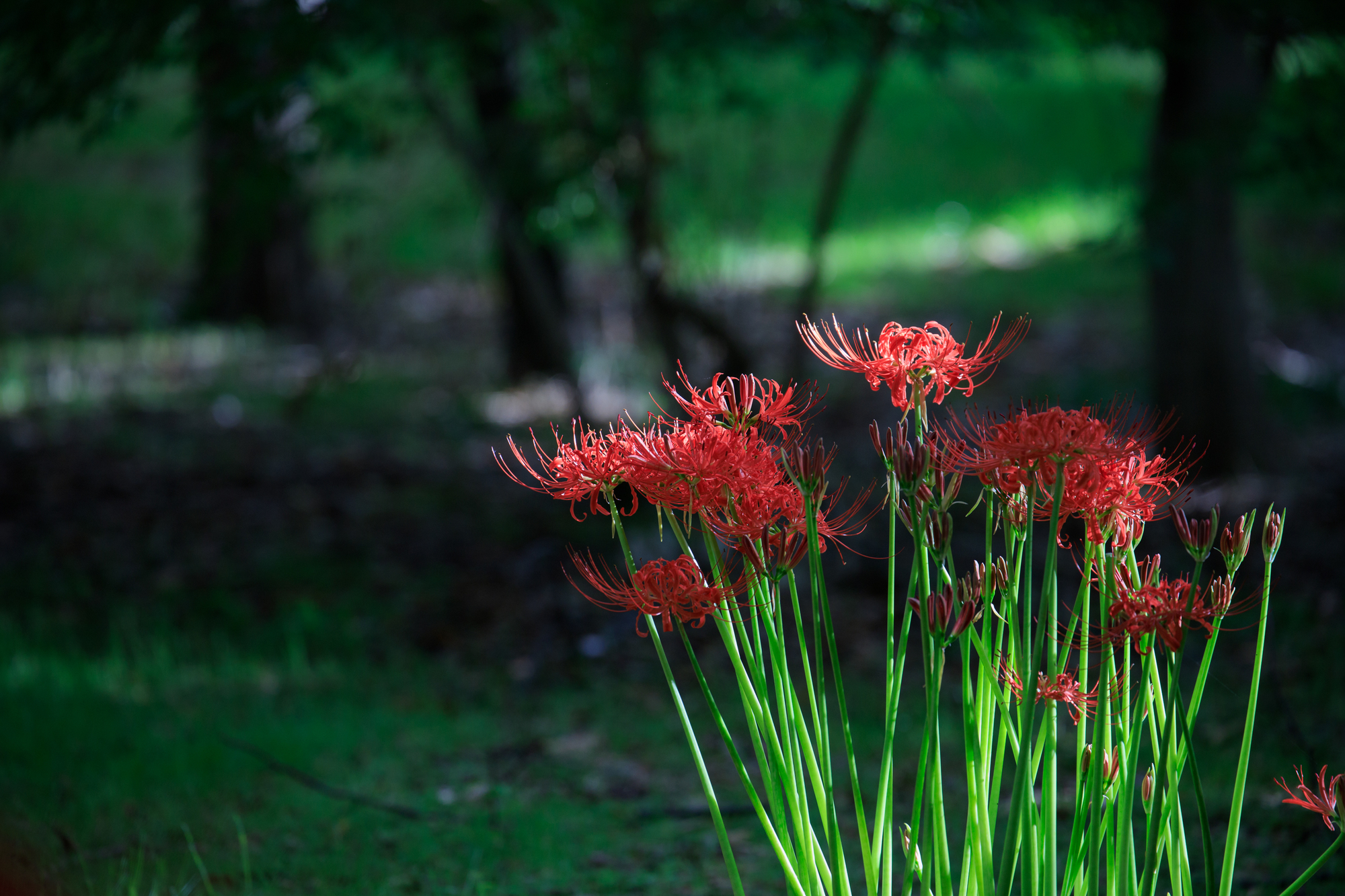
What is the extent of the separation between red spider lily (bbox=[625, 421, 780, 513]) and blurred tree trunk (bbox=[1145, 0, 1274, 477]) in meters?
3.54

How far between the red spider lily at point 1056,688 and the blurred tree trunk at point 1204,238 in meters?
3.28

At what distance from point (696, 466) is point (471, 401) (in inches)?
251

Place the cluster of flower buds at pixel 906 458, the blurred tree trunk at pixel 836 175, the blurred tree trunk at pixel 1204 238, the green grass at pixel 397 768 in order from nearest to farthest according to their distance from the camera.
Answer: the cluster of flower buds at pixel 906 458
the green grass at pixel 397 768
the blurred tree trunk at pixel 1204 238
the blurred tree trunk at pixel 836 175

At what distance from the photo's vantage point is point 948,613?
1240 millimetres

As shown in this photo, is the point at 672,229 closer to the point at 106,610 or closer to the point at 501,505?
the point at 501,505

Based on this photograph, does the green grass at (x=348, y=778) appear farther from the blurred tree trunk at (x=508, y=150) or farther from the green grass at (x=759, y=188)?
the green grass at (x=759, y=188)

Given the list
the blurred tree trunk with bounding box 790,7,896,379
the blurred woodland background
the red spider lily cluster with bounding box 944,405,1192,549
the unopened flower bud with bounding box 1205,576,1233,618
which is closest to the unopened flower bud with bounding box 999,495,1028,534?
the red spider lily cluster with bounding box 944,405,1192,549

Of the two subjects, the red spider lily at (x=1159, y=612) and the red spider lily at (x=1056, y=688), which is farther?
the red spider lily at (x=1056, y=688)

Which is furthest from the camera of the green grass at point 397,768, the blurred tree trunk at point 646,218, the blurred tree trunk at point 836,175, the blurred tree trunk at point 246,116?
the blurred tree trunk at point 836,175

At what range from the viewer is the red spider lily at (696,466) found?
133 centimetres

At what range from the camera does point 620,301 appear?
37.3 feet

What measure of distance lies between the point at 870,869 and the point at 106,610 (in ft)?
12.7

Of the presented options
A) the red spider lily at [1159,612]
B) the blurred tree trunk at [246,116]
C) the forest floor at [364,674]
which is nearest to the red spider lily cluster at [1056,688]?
the red spider lily at [1159,612]

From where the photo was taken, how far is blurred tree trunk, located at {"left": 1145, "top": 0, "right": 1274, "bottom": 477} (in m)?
4.47
